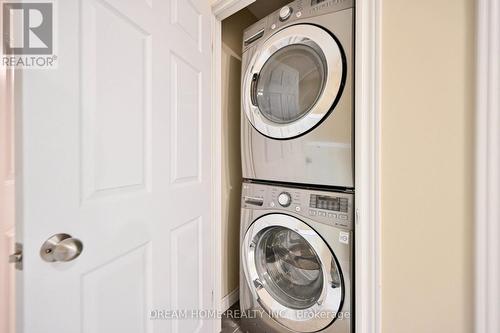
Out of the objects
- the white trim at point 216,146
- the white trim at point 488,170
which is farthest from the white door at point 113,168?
the white trim at point 488,170

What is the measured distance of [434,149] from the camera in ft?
2.28

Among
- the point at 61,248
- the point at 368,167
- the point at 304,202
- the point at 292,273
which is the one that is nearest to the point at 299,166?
the point at 304,202

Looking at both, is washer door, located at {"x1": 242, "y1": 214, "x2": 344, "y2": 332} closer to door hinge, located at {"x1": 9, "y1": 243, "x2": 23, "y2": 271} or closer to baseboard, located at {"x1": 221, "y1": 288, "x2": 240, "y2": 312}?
baseboard, located at {"x1": 221, "y1": 288, "x2": 240, "y2": 312}

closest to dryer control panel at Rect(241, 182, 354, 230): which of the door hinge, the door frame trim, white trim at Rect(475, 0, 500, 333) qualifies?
the door frame trim

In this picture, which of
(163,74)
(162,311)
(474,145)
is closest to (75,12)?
(163,74)

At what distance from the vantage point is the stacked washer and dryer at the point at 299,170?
3.25ft

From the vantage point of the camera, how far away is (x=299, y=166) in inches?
44.6

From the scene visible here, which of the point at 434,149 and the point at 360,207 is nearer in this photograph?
the point at 434,149

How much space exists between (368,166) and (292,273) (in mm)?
823

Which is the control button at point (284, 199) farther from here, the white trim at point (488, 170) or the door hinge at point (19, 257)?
the door hinge at point (19, 257)

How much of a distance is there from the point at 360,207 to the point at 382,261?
0.21 metres

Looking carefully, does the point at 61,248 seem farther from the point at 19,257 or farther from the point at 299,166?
the point at 299,166

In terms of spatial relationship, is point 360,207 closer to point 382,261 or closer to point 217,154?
point 382,261

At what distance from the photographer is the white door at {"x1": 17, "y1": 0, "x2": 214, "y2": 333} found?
51 cm
